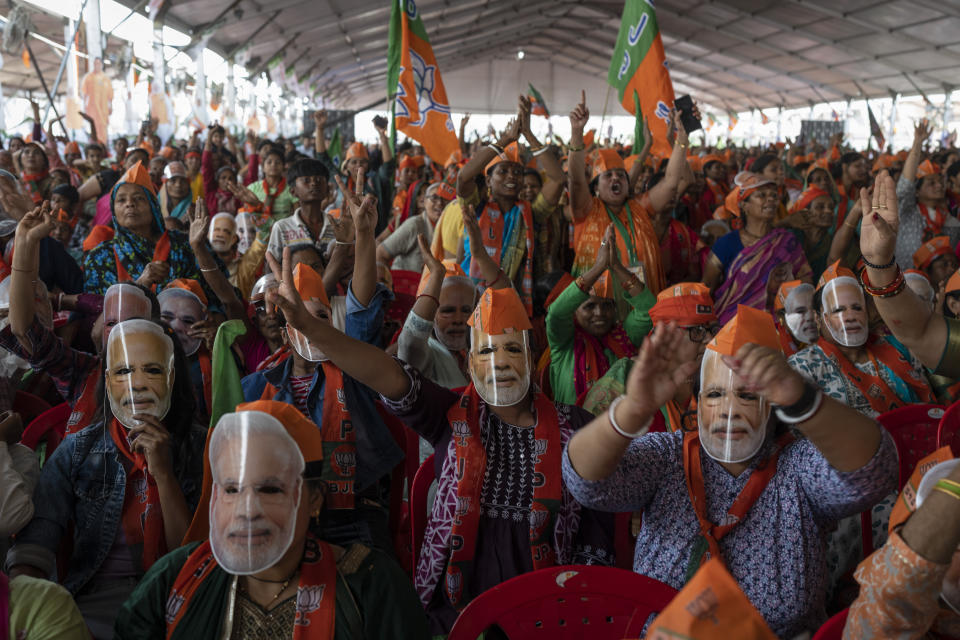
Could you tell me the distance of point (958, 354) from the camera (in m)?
2.18

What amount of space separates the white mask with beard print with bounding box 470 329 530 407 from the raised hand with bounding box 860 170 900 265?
102 centimetres

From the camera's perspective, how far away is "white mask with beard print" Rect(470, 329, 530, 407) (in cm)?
229

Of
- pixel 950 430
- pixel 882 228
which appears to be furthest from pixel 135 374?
pixel 950 430

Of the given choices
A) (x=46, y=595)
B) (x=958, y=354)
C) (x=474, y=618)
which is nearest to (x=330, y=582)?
(x=474, y=618)

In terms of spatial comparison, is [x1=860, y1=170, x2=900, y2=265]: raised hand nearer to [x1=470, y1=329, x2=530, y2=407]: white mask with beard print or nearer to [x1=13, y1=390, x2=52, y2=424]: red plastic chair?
[x1=470, y1=329, x2=530, y2=407]: white mask with beard print

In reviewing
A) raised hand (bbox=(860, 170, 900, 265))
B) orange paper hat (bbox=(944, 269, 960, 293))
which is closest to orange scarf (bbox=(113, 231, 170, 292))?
raised hand (bbox=(860, 170, 900, 265))

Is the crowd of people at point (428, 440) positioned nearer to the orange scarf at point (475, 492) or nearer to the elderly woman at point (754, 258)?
the orange scarf at point (475, 492)

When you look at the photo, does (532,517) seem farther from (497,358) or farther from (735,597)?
(735,597)

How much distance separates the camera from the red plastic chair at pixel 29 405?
2967mm

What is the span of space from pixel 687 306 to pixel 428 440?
3.92ft

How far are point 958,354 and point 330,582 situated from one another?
5.99ft

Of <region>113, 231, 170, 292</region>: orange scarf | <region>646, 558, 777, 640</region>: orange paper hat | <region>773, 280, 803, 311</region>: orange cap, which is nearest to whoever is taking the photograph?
<region>646, 558, 777, 640</region>: orange paper hat

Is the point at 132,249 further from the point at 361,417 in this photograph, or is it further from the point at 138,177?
the point at 361,417

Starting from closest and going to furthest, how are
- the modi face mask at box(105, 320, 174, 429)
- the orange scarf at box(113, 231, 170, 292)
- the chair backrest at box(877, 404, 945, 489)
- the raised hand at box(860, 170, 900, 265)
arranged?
the raised hand at box(860, 170, 900, 265), the modi face mask at box(105, 320, 174, 429), the chair backrest at box(877, 404, 945, 489), the orange scarf at box(113, 231, 170, 292)
